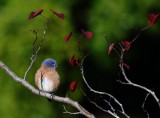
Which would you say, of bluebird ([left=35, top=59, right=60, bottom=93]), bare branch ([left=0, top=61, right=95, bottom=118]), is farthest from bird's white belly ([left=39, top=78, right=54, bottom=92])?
bare branch ([left=0, top=61, right=95, bottom=118])

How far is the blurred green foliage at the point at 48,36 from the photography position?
5.12 metres

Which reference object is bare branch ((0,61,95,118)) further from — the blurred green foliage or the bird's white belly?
the blurred green foliage

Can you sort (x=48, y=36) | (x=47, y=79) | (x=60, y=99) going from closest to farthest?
(x=60, y=99) < (x=47, y=79) < (x=48, y=36)

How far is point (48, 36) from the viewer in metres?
5.24

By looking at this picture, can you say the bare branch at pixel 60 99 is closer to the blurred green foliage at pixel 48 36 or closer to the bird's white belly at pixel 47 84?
the bird's white belly at pixel 47 84

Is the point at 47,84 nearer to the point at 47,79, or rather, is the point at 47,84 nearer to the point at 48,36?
the point at 47,79

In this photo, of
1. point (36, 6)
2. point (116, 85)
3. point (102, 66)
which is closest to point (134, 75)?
point (116, 85)

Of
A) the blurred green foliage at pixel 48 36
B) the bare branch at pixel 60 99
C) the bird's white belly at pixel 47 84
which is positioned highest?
the bare branch at pixel 60 99

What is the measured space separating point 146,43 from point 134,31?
0.63 metres

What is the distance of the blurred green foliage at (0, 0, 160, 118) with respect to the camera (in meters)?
5.12

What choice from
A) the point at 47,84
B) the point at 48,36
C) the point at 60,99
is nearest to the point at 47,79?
the point at 47,84

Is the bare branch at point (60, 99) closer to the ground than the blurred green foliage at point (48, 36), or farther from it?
farther from it

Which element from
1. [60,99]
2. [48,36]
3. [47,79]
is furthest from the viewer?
[48,36]

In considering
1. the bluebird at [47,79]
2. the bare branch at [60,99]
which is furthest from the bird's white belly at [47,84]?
the bare branch at [60,99]
